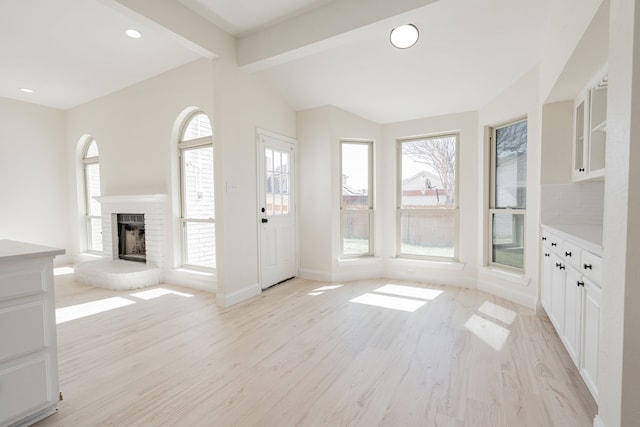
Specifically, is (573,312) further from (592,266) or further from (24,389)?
(24,389)

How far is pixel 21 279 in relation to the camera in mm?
1501

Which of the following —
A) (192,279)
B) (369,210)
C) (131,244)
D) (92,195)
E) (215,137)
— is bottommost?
(192,279)

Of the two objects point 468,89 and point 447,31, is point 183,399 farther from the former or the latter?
point 468,89

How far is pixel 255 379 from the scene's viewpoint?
196 cm

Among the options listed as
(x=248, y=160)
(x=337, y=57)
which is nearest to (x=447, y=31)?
(x=337, y=57)

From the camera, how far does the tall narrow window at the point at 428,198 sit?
414 centimetres

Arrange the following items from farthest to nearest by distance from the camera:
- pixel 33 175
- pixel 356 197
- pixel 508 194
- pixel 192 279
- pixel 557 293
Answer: pixel 33 175 < pixel 356 197 < pixel 192 279 < pixel 508 194 < pixel 557 293

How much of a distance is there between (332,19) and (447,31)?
1095 millimetres

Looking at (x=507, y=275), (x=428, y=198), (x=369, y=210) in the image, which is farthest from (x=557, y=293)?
(x=369, y=210)

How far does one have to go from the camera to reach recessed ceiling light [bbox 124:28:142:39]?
10.3 feet

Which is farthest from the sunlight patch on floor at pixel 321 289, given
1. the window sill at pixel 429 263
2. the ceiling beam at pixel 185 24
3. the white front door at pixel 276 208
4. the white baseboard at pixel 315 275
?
the ceiling beam at pixel 185 24

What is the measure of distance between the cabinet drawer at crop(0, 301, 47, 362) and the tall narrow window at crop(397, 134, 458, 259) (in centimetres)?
400

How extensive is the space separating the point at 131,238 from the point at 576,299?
555 cm

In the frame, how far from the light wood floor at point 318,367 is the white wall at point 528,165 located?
23 cm
